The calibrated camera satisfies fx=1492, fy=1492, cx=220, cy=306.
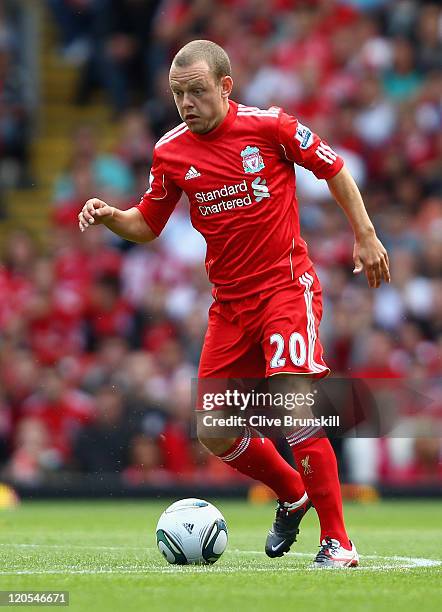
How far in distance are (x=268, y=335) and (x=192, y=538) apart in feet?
3.48

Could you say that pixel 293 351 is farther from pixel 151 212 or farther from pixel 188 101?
pixel 188 101

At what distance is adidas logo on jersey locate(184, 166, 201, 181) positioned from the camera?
7.57 meters

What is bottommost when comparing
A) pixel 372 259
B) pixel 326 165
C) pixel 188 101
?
pixel 372 259

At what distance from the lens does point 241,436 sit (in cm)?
770

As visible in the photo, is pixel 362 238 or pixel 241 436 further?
pixel 241 436

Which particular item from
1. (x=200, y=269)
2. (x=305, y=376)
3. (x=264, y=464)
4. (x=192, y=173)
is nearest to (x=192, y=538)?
(x=264, y=464)

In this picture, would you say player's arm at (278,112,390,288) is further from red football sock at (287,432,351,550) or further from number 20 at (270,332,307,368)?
red football sock at (287,432,351,550)

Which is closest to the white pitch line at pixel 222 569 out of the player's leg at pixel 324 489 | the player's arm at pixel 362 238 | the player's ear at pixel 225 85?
the player's leg at pixel 324 489

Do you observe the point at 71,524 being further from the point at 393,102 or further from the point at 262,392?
the point at 393,102

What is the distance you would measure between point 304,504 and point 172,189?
5.88 ft

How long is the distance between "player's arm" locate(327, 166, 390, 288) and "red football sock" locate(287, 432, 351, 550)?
849mm

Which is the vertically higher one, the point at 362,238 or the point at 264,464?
the point at 362,238

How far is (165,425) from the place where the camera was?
577 inches

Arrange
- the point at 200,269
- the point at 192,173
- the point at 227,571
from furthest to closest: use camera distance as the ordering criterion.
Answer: the point at 200,269 < the point at 192,173 < the point at 227,571
